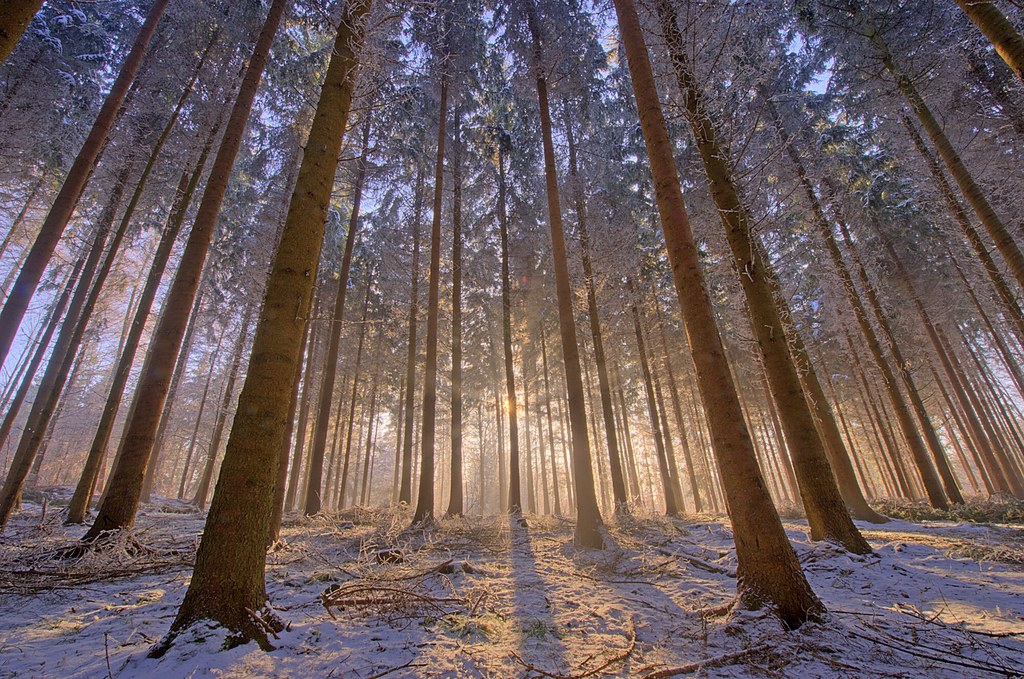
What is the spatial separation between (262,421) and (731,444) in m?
3.92

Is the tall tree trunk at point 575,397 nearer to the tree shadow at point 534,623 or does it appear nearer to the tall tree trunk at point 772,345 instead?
the tree shadow at point 534,623

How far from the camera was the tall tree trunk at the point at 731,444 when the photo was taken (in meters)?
3.18

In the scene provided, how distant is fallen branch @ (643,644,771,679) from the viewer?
2344mm

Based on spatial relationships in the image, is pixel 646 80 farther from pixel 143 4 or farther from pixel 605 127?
pixel 143 4

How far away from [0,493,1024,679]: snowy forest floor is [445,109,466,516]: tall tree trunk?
4928mm

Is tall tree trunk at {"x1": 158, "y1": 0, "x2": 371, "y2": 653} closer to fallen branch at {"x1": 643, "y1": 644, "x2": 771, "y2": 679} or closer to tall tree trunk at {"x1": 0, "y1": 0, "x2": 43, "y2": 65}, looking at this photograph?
tall tree trunk at {"x1": 0, "y1": 0, "x2": 43, "y2": 65}

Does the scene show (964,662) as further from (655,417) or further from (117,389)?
(655,417)

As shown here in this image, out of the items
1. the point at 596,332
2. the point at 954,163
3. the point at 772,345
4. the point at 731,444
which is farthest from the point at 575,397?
the point at 954,163

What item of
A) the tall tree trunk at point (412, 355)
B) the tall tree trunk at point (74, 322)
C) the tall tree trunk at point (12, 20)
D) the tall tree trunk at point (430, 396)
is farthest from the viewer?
the tall tree trunk at point (412, 355)

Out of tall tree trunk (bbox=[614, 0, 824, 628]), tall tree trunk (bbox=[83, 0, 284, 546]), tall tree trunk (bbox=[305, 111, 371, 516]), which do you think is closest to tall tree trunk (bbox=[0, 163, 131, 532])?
tall tree trunk (bbox=[83, 0, 284, 546])

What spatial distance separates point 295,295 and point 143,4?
42.9 ft

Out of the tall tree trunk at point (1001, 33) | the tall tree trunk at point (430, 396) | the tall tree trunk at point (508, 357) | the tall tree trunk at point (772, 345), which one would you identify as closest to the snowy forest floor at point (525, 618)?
the tall tree trunk at point (772, 345)

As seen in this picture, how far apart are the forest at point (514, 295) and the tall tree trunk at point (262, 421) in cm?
2

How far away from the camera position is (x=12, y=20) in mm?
2035
